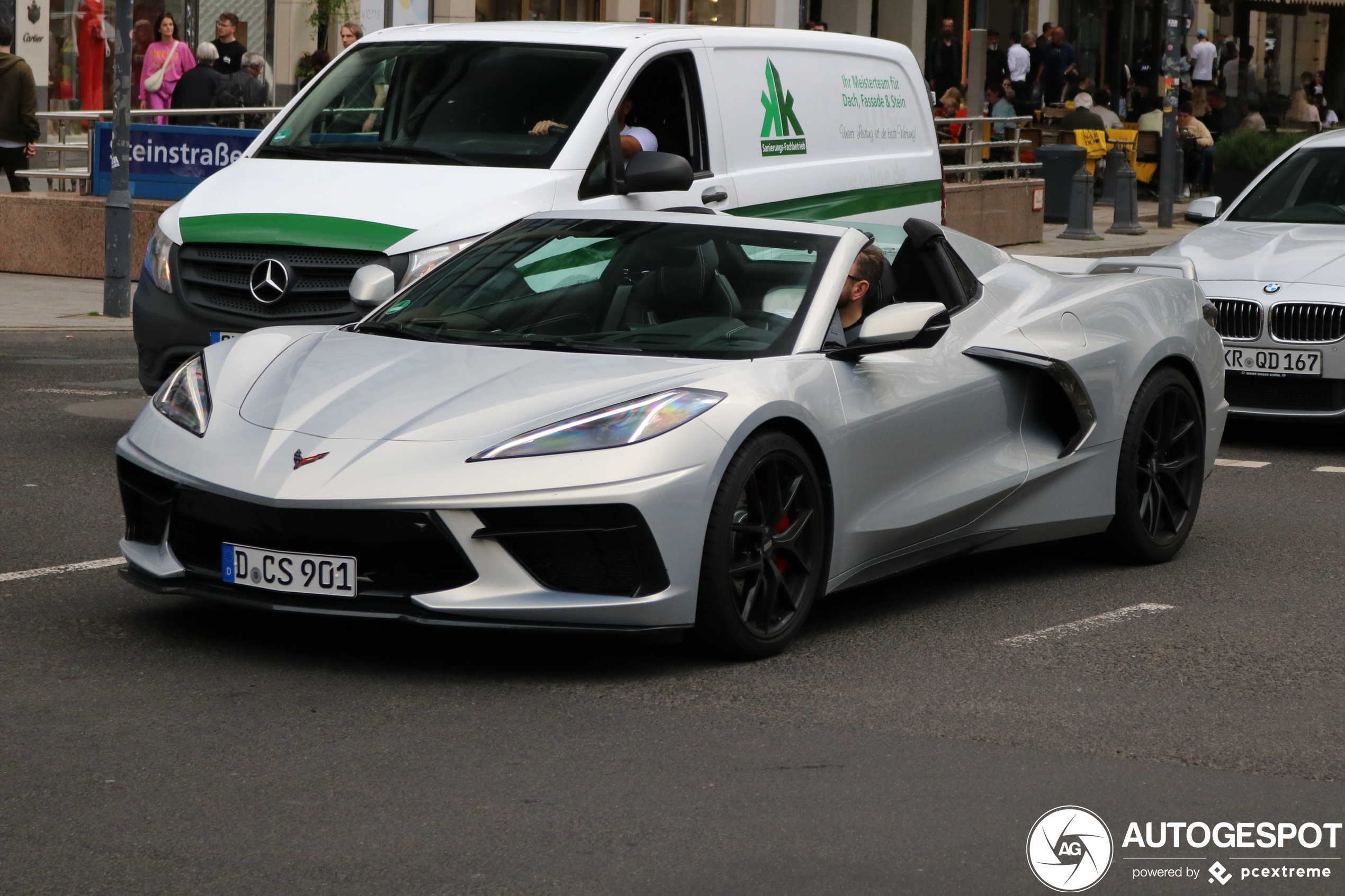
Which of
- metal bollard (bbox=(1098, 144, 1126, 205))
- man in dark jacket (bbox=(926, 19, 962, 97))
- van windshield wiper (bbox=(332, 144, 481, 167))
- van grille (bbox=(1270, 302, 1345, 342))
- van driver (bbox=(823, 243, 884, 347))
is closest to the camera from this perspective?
van driver (bbox=(823, 243, 884, 347))

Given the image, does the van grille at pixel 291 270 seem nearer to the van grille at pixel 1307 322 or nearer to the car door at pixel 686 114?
the car door at pixel 686 114

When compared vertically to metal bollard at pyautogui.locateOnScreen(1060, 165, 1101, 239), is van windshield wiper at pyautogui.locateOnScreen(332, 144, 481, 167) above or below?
above

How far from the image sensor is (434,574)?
5406mm

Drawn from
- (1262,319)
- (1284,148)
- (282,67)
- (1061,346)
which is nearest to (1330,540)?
(1061,346)

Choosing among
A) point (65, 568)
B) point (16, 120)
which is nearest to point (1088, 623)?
point (65, 568)

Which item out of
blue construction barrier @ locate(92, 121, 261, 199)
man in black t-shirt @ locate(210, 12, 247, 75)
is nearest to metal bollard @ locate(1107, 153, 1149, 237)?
man in black t-shirt @ locate(210, 12, 247, 75)

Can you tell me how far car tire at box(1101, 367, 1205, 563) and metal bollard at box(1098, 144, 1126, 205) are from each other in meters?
17.4

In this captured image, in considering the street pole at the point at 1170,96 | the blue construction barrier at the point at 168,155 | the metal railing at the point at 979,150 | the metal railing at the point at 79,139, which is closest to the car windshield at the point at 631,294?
the blue construction barrier at the point at 168,155

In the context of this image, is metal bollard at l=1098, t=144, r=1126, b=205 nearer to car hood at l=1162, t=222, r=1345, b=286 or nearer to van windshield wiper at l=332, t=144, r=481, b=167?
car hood at l=1162, t=222, r=1345, b=286

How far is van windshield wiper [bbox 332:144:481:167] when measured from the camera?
31.1 ft

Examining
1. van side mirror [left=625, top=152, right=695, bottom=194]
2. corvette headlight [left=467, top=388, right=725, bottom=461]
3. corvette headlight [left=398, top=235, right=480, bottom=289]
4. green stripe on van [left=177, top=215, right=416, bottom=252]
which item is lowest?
corvette headlight [left=467, top=388, right=725, bottom=461]

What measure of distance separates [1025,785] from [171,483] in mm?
2462

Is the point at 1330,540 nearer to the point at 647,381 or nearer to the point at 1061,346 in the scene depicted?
the point at 1061,346

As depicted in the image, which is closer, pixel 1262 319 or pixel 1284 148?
pixel 1262 319
